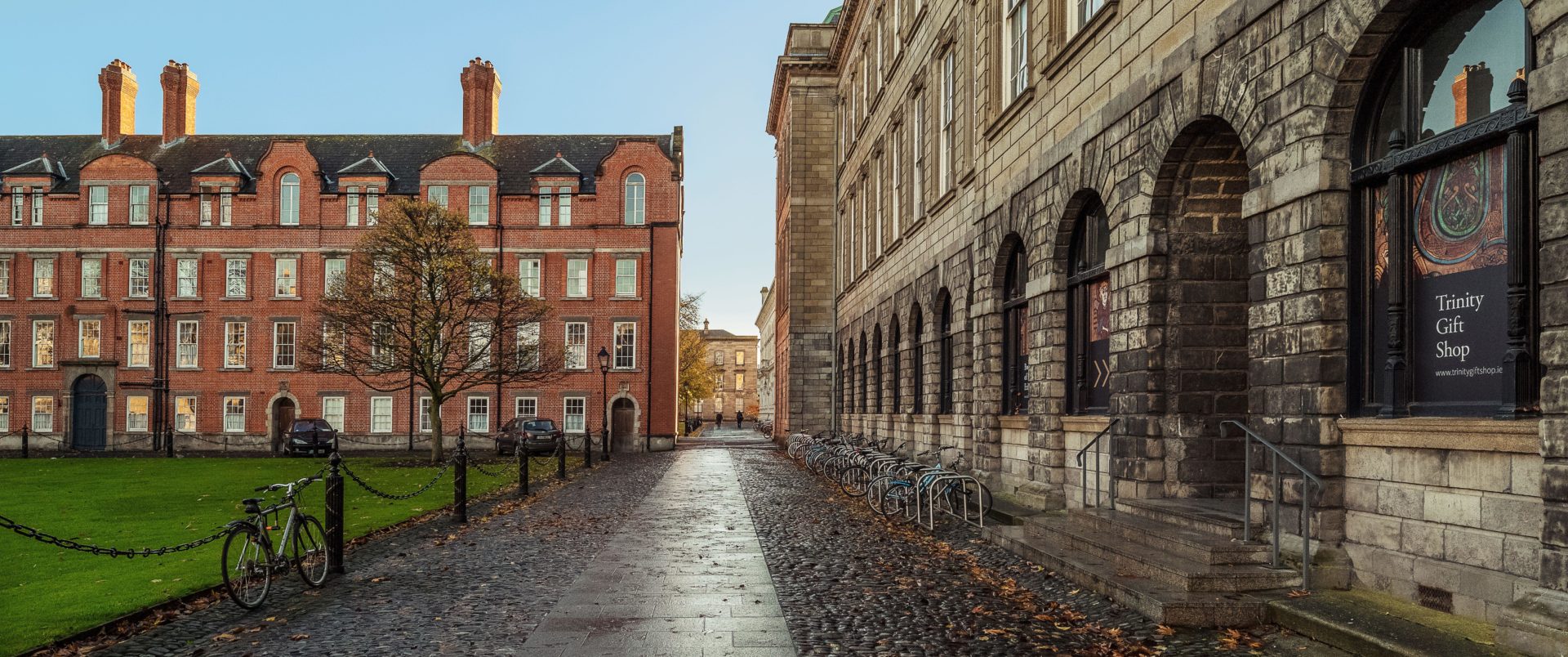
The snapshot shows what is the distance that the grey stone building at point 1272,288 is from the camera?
662cm

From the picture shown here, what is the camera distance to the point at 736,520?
16094mm

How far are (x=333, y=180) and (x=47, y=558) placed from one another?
133 feet

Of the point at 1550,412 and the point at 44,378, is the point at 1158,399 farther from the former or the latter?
the point at 44,378

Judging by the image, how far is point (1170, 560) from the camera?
8.85 metres

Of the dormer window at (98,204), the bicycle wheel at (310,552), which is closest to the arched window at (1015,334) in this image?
the bicycle wheel at (310,552)

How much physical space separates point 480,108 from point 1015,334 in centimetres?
4039

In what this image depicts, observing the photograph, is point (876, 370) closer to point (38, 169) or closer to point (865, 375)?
point (865, 375)

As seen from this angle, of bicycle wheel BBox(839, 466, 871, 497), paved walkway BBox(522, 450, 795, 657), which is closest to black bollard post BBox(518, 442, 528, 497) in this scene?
paved walkway BBox(522, 450, 795, 657)

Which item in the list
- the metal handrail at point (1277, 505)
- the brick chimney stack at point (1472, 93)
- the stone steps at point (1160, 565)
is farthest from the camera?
the stone steps at point (1160, 565)

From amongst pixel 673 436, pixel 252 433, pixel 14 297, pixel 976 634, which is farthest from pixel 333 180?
pixel 976 634

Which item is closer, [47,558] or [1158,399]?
[1158,399]

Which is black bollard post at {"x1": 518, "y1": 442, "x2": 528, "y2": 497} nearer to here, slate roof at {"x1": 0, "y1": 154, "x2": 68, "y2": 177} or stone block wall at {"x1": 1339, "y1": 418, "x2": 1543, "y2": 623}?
stone block wall at {"x1": 1339, "y1": 418, "x2": 1543, "y2": 623}

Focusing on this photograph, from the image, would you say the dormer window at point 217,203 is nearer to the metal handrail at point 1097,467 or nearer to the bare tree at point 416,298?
the bare tree at point 416,298

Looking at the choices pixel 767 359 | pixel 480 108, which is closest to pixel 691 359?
pixel 767 359
